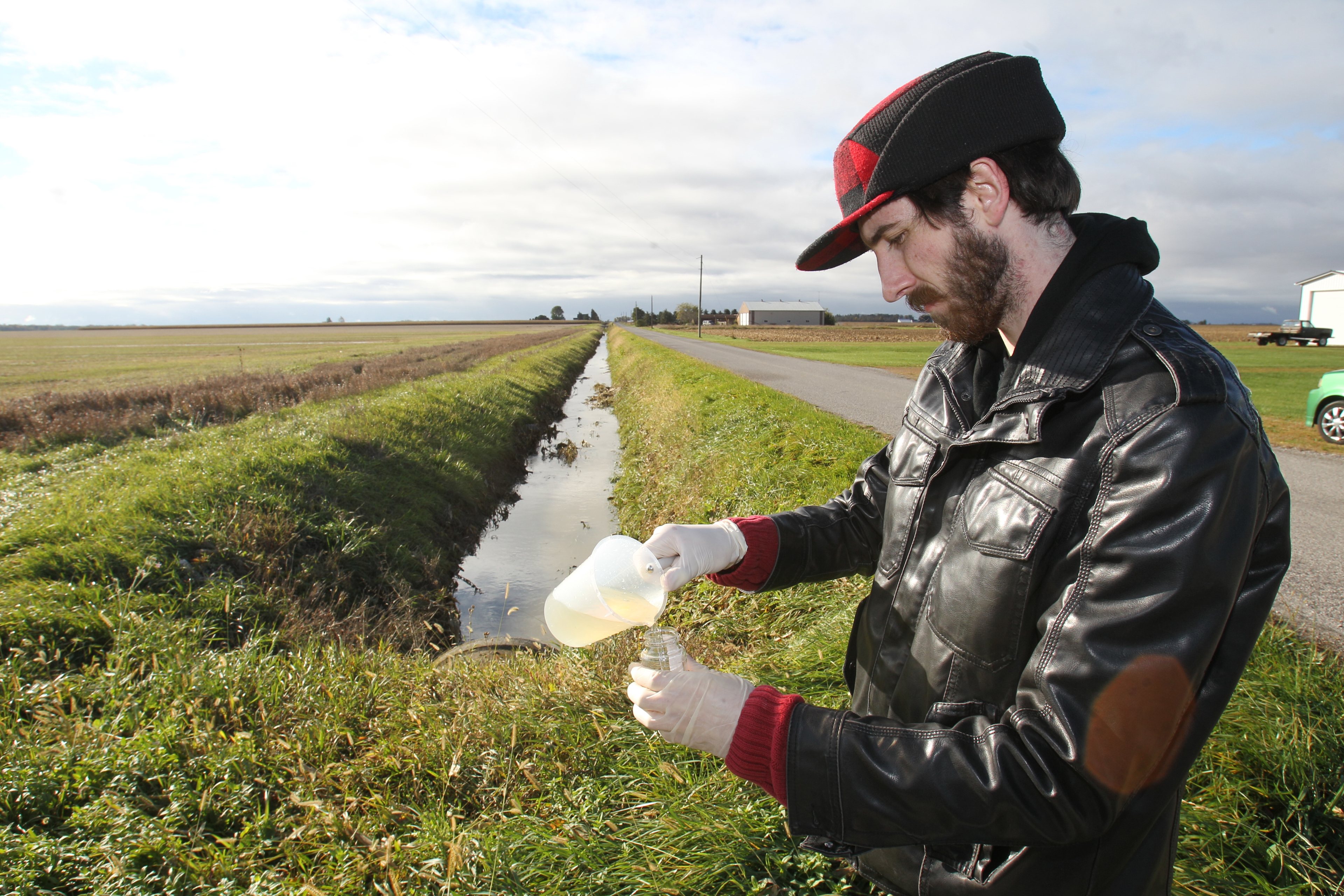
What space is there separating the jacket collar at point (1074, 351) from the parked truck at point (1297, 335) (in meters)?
49.4

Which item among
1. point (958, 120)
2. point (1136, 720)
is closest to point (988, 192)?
point (958, 120)

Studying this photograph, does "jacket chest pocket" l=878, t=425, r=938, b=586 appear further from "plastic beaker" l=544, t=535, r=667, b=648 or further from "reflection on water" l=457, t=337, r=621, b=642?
"reflection on water" l=457, t=337, r=621, b=642

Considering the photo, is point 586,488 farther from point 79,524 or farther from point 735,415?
point 79,524

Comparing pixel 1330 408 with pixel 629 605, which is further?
pixel 1330 408

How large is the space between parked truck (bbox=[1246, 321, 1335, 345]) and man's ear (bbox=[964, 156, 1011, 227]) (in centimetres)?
Result: 4935

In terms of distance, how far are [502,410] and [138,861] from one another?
13.4 meters

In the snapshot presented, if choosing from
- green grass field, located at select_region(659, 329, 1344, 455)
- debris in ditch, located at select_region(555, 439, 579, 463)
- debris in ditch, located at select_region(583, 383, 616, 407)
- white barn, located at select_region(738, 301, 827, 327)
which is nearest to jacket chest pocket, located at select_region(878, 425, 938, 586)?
green grass field, located at select_region(659, 329, 1344, 455)

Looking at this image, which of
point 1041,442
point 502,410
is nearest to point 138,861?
point 1041,442

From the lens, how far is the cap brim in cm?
155

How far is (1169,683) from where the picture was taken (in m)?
1.04

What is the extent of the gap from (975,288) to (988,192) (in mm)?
193

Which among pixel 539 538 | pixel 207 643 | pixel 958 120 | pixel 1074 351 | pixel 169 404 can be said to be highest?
pixel 958 120

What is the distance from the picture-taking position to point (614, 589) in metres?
1.91

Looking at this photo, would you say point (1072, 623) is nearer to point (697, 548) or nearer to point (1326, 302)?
point (697, 548)
